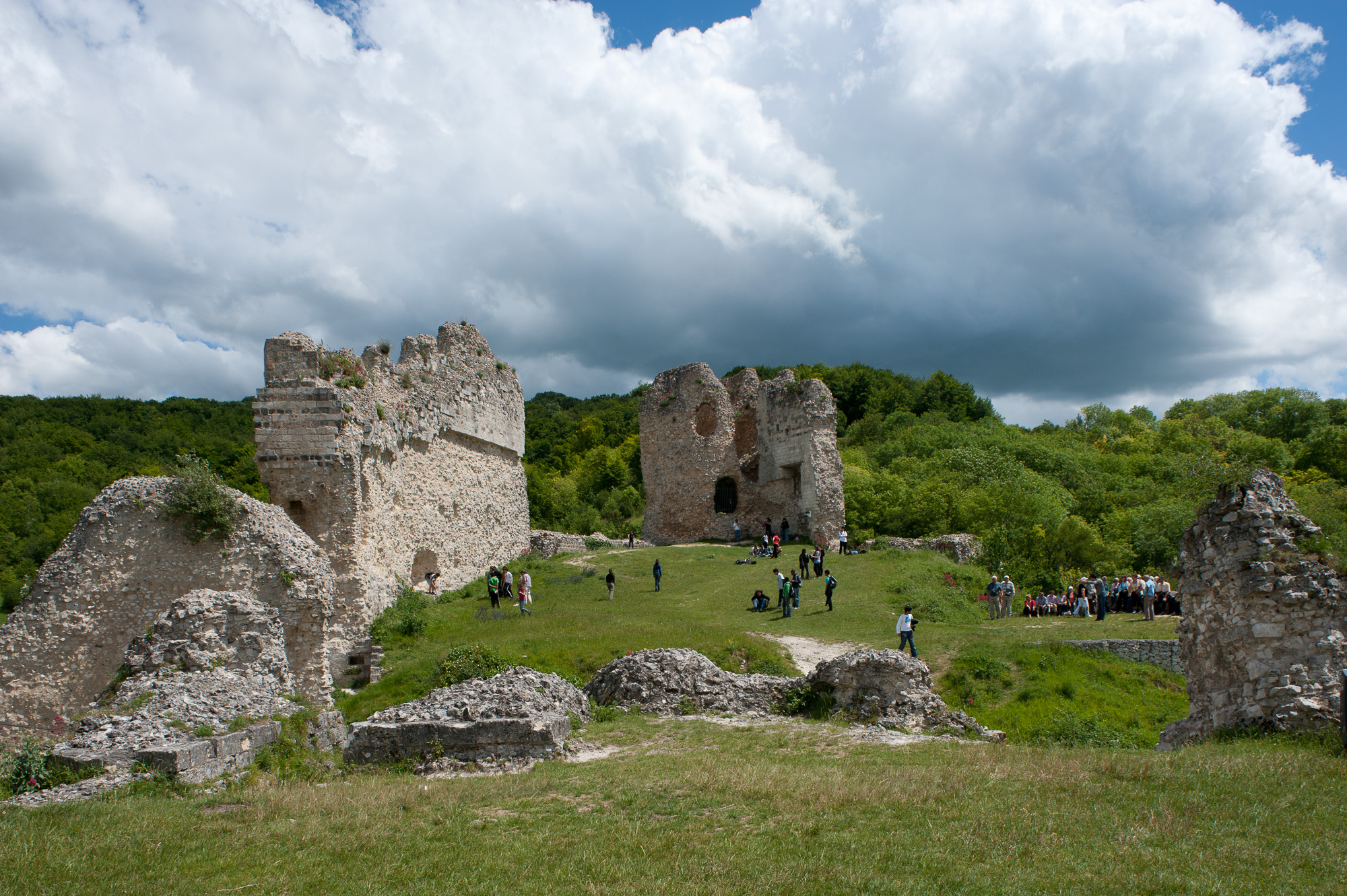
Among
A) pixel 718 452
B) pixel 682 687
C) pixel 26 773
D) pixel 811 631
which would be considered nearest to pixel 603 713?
pixel 682 687

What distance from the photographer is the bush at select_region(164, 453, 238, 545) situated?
12.7 metres

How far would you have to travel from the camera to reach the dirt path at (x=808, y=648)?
50.6 feet

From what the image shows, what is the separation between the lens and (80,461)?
166 ft

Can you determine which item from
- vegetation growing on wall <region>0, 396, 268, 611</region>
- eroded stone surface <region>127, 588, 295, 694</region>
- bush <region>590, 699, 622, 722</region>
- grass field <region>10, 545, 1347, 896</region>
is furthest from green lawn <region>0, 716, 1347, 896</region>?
vegetation growing on wall <region>0, 396, 268, 611</region>

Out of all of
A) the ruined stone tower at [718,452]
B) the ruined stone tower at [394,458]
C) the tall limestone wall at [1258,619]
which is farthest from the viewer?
the ruined stone tower at [718,452]

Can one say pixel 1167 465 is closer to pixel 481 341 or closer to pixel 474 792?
pixel 481 341

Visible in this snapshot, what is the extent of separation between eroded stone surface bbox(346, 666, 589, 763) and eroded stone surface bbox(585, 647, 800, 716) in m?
2.38

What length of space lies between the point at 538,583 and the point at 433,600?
343 cm

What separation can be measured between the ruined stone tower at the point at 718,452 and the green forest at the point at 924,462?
3630 millimetres

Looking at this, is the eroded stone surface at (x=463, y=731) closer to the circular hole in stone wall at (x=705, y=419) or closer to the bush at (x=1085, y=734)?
the bush at (x=1085, y=734)

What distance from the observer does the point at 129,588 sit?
12.6 meters

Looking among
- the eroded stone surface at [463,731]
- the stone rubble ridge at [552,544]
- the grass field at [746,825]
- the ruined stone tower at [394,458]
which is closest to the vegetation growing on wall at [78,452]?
the stone rubble ridge at [552,544]

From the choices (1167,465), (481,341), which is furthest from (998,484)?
(481,341)

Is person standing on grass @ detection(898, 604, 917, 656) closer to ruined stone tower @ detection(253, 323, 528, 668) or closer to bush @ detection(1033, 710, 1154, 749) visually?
bush @ detection(1033, 710, 1154, 749)
